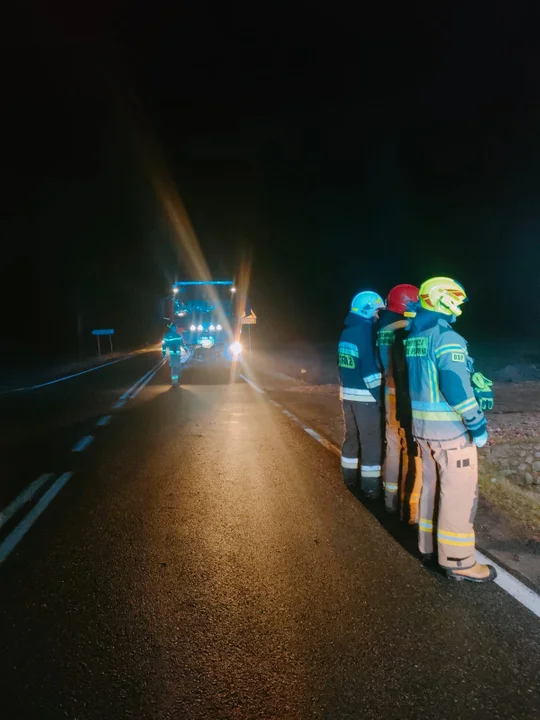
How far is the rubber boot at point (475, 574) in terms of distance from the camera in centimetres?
393

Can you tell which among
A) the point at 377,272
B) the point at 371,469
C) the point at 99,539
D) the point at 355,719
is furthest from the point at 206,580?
the point at 377,272

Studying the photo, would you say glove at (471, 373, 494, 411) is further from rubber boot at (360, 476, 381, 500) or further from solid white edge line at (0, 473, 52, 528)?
solid white edge line at (0, 473, 52, 528)

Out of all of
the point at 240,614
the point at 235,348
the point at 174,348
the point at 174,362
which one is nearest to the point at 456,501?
the point at 240,614

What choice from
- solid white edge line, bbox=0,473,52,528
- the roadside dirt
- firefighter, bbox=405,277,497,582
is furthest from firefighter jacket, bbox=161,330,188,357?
firefighter, bbox=405,277,497,582

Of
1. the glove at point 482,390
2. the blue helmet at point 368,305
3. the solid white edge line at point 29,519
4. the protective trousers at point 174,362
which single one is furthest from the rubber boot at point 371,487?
the protective trousers at point 174,362

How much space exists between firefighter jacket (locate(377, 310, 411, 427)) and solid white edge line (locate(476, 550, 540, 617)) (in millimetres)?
1449

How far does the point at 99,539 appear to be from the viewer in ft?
16.2

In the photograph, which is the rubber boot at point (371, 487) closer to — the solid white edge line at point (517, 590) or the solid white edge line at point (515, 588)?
the solid white edge line at point (515, 588)

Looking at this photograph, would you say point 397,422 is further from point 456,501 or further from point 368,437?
point 456,501

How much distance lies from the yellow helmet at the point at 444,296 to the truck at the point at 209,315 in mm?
19791

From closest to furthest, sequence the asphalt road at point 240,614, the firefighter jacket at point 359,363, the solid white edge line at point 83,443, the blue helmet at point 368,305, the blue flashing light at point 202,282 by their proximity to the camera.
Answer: the asphalt road at point 240,614 < the firefighter jacket at point 359,363 < the blue helmet at point 368,305 < the solid white edge line at point 83,443 < the blue flashing light at point 202,282

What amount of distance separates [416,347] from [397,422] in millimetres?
1461

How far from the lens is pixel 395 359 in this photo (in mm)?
5066

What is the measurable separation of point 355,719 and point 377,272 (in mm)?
113218
